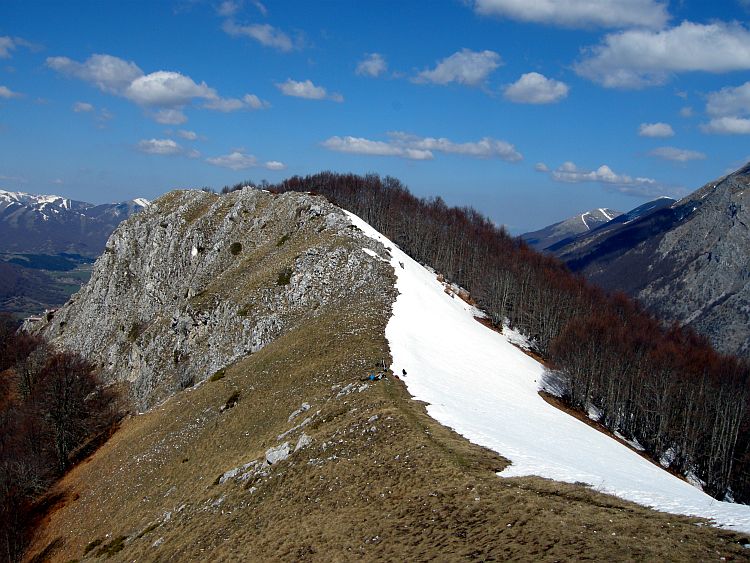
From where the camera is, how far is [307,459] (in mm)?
28547

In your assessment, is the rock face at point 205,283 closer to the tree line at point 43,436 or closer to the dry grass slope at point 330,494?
the tree line at point 43,436

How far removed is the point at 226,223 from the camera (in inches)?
4092

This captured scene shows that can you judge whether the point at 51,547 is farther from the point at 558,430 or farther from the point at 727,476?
the point at 727,476

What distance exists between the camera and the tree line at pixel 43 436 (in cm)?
4612

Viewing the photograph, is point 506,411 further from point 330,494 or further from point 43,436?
point 43,436

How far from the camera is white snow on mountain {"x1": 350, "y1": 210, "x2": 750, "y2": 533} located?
74.3ft

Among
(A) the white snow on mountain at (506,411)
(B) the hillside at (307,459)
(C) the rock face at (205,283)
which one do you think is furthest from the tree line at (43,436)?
(A) the white snow on mountain at (506,411)

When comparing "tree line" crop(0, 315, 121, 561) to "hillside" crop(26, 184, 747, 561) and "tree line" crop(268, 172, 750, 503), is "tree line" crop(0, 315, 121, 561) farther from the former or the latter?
"tree line" crop(268, 172, 750, 503)

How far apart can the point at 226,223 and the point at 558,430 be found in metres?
84.4

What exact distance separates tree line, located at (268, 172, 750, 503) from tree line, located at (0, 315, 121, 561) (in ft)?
211

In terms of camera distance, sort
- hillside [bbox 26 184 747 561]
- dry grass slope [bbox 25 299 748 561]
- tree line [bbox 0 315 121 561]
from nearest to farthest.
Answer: dry grass slope [bbox 25 299 748 561] → hillside [bbox 26 184 747 561] → tree line [bbox 0 315 121 561]

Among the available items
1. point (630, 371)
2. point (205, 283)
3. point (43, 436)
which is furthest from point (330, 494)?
point (205, 283)

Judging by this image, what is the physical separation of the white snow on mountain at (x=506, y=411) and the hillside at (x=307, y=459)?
1.24 m

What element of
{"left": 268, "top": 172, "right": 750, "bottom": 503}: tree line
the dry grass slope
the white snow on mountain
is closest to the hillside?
the dry grass slope
